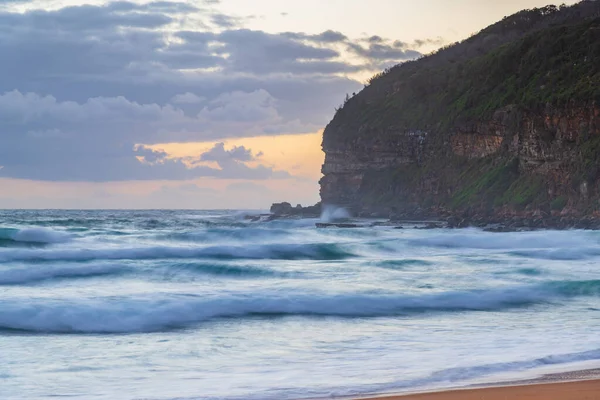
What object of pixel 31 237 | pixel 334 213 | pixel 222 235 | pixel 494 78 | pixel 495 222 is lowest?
pixel 222 235

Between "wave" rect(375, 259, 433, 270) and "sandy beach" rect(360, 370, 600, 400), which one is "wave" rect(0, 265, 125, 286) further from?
"sandy beach" rect(360, 370, 600, 400)

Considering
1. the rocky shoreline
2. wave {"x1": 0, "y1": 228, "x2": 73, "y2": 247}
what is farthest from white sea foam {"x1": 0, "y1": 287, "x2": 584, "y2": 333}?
the rocky shoreline

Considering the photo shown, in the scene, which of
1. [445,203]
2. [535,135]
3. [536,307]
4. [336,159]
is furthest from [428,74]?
[536,307]

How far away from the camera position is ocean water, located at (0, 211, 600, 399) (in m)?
7.94

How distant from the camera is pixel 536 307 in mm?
14422

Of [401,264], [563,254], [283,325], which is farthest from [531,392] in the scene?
[563,254]

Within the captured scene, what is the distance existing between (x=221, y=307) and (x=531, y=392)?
790 cm

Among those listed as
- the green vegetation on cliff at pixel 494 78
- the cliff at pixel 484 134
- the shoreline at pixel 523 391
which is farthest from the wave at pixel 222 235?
the shoreline at pixel 523 391

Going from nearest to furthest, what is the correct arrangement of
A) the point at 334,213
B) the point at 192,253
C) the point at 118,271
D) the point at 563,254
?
the point at 118,271, the point at 563,254, the point at 192,253, the point at 334,213

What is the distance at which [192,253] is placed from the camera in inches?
1068

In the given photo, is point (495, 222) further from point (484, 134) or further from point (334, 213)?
point (334, 213)

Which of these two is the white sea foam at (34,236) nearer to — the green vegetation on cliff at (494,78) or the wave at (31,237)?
the wave at (31,237)

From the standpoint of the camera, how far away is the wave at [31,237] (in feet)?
115

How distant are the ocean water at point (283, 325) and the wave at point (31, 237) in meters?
10.8
